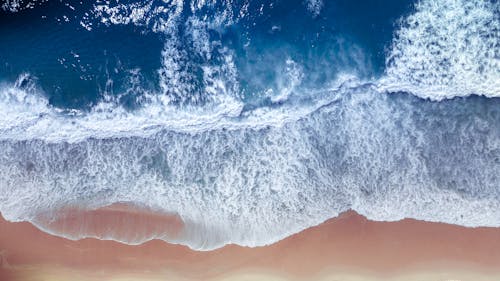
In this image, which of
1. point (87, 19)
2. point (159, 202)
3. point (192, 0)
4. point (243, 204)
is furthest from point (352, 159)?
point (87, 19)

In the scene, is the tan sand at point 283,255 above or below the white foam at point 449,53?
below

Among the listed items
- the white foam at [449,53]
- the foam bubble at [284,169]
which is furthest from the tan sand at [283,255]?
the white foam at [449,53]

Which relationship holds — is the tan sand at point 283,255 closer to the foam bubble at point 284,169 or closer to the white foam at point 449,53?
the foam bubble at point 284,169

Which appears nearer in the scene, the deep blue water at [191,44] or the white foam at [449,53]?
the white foam at [449,53]

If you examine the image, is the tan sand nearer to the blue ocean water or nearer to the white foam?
the blue ocean water

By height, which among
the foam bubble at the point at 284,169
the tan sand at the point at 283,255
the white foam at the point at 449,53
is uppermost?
the white foam at the point at 449,53

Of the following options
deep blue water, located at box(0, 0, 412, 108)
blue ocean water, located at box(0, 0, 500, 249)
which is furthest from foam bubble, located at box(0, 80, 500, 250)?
deep blue water, located at box(0, 0, 412, 108)
